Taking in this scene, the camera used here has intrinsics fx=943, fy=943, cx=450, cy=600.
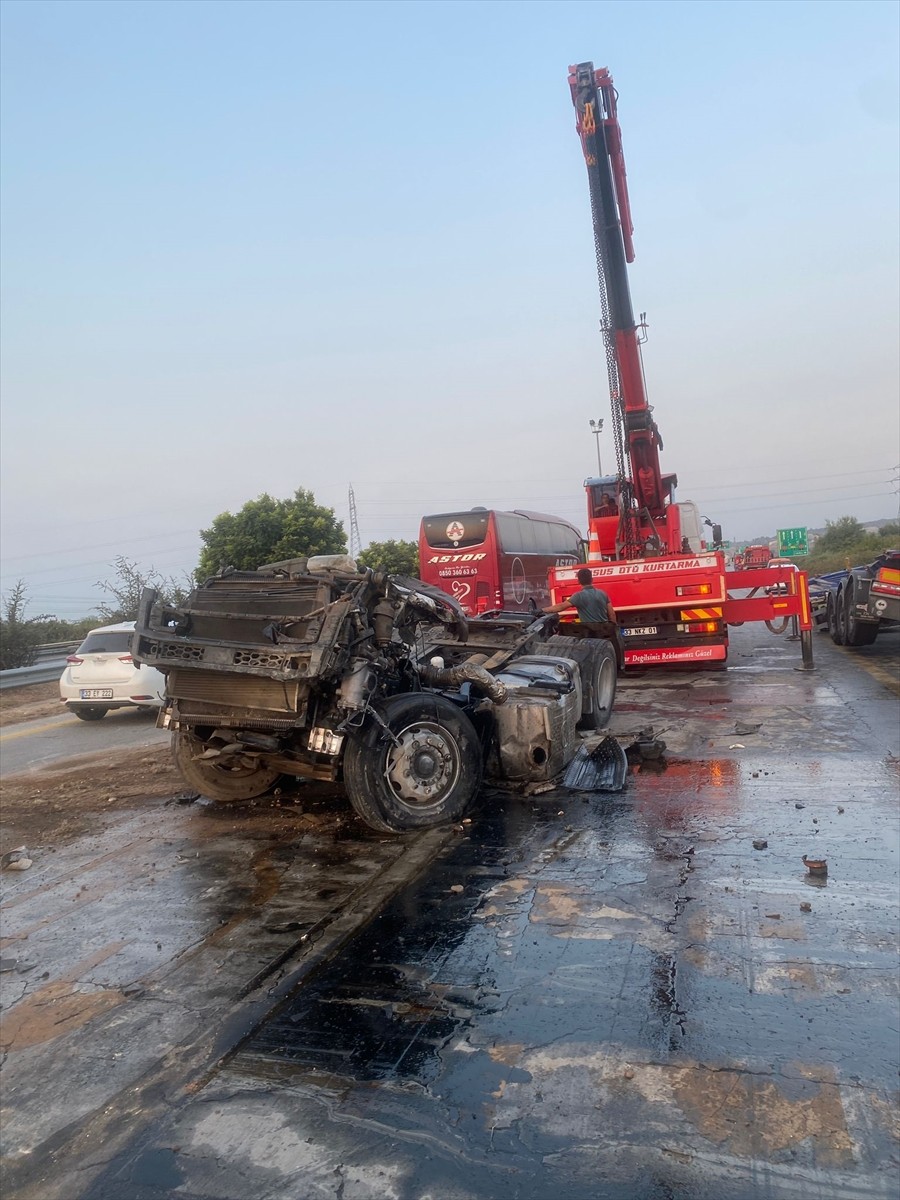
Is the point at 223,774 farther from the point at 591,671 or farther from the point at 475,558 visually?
the point at 475,558

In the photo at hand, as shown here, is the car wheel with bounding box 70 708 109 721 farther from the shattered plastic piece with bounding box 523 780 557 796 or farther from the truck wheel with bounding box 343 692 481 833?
the truck wheel with bounding box 343 692 481 833

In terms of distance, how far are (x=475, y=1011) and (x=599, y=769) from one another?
4112mm

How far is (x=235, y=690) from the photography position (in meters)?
6.11

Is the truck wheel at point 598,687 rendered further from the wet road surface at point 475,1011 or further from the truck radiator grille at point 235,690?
the truck radiator grille at point 235,690

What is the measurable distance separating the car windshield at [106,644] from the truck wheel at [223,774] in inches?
263

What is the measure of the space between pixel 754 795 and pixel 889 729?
2909 mm

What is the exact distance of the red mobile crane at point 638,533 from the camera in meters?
13.3

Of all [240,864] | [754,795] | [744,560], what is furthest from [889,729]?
[744,560]

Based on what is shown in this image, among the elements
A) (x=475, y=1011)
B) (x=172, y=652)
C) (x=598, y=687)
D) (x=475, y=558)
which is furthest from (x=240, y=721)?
(x=475, y=558)

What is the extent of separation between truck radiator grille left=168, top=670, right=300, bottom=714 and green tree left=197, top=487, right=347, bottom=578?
879 inches

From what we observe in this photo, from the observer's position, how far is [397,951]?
4348 mm

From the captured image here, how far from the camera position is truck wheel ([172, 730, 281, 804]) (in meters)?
7.25

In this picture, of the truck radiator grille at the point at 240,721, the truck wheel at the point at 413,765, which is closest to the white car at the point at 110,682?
the truck radiator grille at the point at 240,721

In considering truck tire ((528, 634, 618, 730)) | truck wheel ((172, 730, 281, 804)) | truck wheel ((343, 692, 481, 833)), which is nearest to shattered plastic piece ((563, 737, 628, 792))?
truck wheel ((343, 692, 481, 833))
